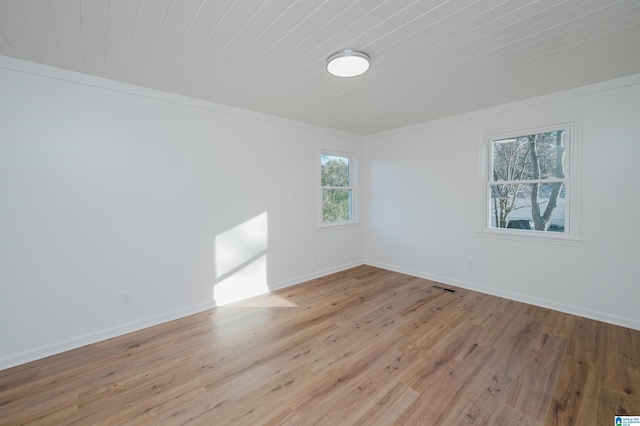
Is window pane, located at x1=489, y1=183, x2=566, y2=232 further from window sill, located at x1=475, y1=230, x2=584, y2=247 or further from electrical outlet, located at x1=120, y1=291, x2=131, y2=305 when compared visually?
electrical outlet, located at x1=120, y1=291, x2=131, y2=305

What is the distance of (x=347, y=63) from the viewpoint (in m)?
2.21

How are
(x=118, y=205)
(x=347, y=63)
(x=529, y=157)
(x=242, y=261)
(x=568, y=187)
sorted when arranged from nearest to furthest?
1. (x=347, y=63)
2. (x=118, y=205)
3. (x=568, y=187)
4. (x=529, y=157)
5. (x=242, y=261)

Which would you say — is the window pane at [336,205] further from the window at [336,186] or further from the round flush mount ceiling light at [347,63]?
the round flush mount ceiling light at [347,63]

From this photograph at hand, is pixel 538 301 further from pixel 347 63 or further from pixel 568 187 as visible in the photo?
pixel 347 63

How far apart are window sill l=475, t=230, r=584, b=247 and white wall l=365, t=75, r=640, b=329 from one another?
62 mm

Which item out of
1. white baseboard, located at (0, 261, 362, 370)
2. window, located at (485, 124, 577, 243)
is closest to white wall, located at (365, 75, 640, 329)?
window, located at (485, 124, 577, 243)

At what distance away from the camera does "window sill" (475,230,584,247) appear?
3070 mm

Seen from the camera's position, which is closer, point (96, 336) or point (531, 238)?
point (96, 336)

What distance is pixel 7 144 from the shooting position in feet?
7.23

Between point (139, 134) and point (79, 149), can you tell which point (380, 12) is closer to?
point (139, 134)

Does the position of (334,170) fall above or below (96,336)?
above

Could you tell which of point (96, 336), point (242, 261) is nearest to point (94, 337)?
point (96, 336)

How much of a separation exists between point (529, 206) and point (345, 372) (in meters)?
3.16

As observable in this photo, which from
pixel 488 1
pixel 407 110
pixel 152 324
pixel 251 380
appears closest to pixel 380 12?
pixel 488 1
